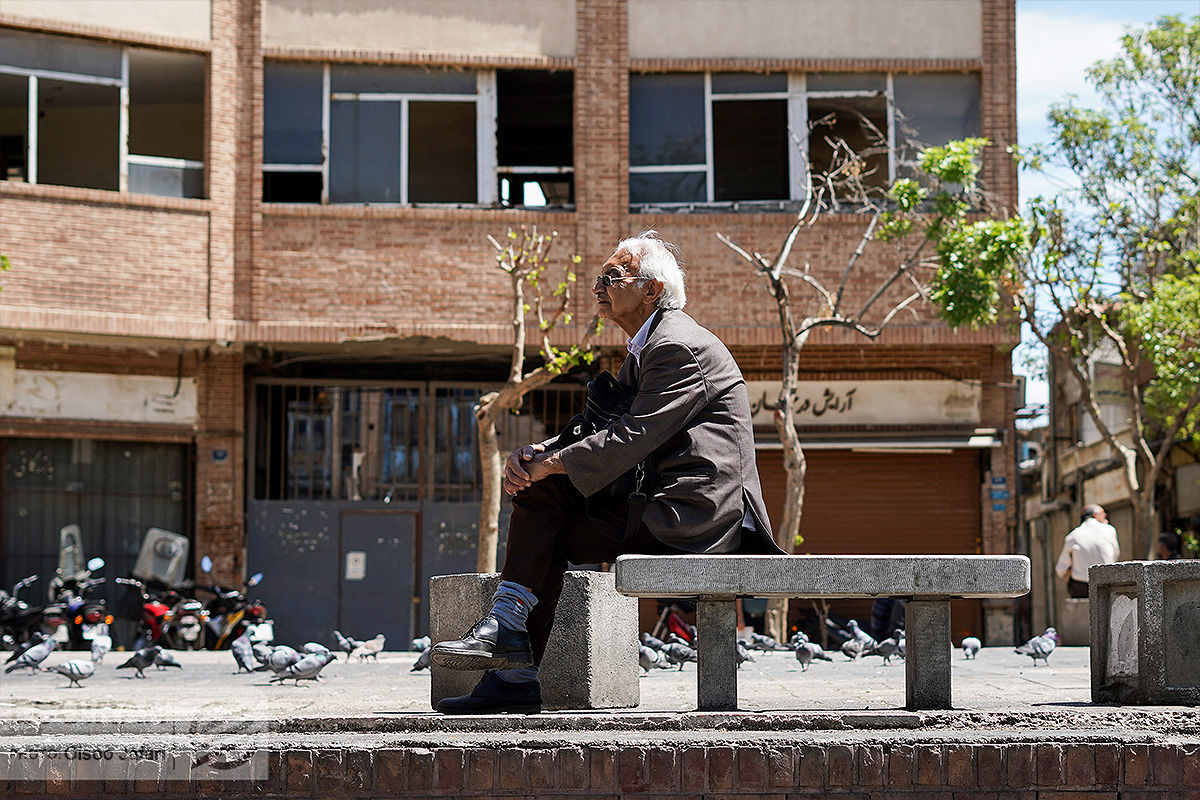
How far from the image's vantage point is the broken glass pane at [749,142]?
2033 cm

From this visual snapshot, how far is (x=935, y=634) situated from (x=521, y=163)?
51.9 ft

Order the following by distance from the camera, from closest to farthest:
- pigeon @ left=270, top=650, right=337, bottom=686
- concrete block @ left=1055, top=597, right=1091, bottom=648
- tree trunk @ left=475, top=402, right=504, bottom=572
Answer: pigeon @ left=270, top=650, right=337, bottom=686, tree trunk @ left=475, top=402, right=504, bottom=572, concrete block @ left=1055, top=597, right=1091, bottom=648

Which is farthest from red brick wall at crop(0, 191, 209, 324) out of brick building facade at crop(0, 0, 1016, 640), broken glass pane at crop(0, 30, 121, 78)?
broken glass pane at crop(0, 30, 121, 78)

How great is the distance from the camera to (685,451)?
5.12 m

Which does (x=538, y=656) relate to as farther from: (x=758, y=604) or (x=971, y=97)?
(x=971, y=97)

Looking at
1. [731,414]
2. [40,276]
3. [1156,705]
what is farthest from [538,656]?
[40,276]

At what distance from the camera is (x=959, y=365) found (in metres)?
20.3

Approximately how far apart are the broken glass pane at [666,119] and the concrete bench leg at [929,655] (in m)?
15.7

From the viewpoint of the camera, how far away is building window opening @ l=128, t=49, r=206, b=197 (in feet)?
63.7

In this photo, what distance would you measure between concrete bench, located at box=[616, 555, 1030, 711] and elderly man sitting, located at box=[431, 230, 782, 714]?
0.26m

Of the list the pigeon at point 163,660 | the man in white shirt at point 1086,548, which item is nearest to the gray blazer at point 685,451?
the pigeon at point 163,660

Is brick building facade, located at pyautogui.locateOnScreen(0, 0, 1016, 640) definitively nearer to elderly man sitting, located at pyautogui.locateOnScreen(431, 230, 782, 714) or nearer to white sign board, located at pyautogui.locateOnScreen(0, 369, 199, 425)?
white sign board, located at pyautogui.locateOnScreen(0, 369, 199, 425)

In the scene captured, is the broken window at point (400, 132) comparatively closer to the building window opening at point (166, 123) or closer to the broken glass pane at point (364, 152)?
the broken glass pane at point (364, 152)

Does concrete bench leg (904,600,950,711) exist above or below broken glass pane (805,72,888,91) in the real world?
below
